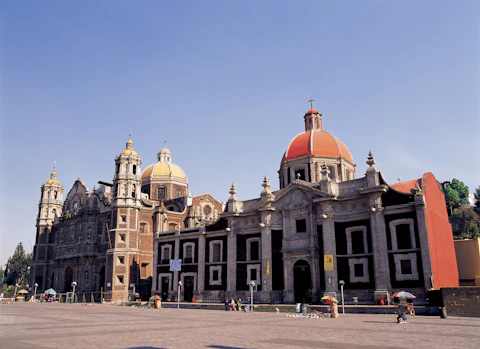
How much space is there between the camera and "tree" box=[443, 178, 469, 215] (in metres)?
103

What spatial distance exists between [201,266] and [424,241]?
24843mm

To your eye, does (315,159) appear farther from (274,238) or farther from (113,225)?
(113,225)

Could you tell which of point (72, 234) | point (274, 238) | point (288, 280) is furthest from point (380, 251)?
point (72, 234)

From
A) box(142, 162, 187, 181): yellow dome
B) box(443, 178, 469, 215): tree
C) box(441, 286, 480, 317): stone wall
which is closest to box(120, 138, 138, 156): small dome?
box(142, 162, 187, 181): yellow dome

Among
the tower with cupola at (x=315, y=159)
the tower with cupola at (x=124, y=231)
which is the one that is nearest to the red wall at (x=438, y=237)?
the tower with cupola at (x=315, y=159)

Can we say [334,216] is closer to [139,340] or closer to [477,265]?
[477,265]

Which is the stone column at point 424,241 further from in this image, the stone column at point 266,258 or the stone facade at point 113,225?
the stone facade at point 113,225

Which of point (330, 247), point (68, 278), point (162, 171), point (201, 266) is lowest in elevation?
point (68, 278)

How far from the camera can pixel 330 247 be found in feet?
125

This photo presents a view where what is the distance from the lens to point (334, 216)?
127 ft

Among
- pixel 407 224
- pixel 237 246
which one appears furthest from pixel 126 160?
pixel 407 224

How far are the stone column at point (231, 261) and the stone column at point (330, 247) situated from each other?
36.0ft

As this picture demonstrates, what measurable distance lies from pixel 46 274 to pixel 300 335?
66.1 metres

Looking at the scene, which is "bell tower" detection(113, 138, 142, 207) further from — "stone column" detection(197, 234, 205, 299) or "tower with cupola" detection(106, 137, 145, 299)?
"stone column" detection(197, 234, 205, 299)
